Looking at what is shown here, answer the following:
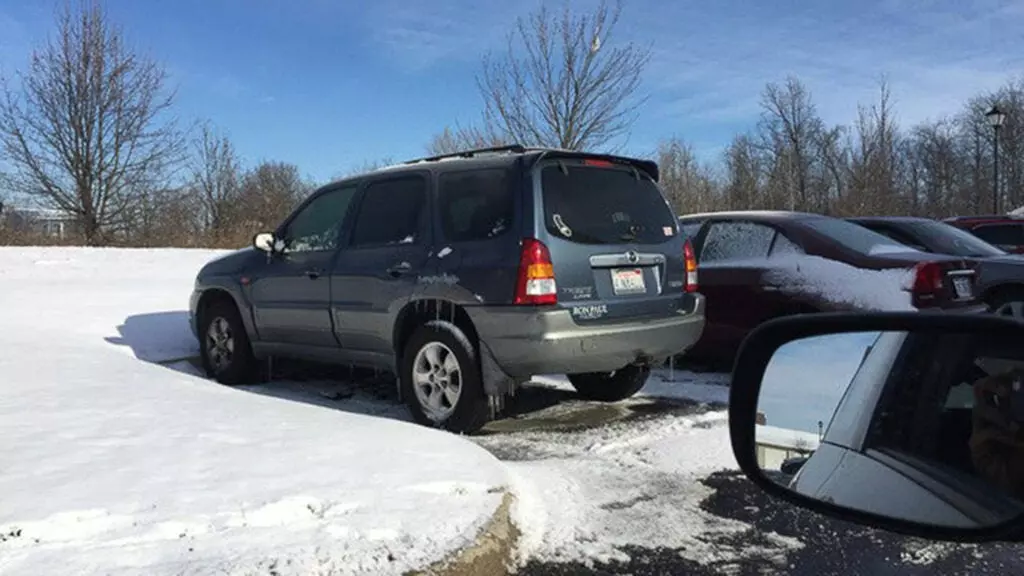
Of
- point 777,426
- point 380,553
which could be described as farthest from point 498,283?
point 777,426

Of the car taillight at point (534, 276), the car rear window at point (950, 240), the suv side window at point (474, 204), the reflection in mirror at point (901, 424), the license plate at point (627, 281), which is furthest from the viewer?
the car rear window at point (950, 240)

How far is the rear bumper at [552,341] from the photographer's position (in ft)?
16.8

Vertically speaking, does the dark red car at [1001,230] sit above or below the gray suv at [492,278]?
above

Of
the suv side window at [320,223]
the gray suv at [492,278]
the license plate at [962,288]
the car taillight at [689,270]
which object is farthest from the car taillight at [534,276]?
the license plate at [962,288]

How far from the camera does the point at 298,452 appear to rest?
4.46 meters

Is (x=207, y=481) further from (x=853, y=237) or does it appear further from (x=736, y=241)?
(x=853, y=237)

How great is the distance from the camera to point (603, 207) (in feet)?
18.6

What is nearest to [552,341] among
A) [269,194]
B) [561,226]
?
[561,226]

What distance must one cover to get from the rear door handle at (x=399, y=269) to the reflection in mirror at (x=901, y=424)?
4133 mm

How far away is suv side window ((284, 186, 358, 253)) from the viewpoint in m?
6.55

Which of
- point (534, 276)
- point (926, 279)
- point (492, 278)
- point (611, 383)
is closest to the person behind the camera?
point (534, 276)

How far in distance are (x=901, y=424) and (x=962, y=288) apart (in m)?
5.92

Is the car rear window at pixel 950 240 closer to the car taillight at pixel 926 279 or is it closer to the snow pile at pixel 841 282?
the car taillight at pixel 926 279

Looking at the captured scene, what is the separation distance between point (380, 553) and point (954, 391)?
242 cm
